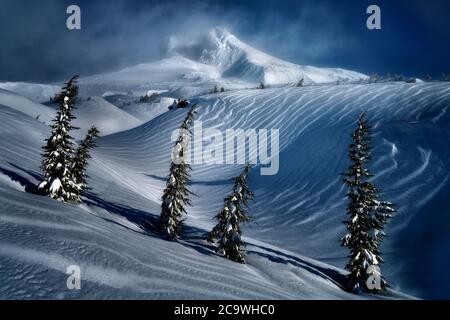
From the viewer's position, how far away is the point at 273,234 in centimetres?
2181

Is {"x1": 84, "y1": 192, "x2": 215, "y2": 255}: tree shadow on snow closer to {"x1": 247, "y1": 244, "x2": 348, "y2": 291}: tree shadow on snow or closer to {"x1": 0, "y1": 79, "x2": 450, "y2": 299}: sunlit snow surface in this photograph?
{"x1": 0, "y1": 79, "x2": 450, "y2": 299}: sunlit snow surface

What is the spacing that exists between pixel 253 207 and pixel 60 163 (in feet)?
56.1

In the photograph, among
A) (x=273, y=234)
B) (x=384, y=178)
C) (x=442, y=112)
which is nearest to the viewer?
(x=273, y=234)

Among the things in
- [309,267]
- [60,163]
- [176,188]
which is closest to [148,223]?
[176,188]

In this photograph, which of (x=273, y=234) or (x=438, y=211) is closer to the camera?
(x=438, y=211)

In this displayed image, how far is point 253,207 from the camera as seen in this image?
87.2 ft

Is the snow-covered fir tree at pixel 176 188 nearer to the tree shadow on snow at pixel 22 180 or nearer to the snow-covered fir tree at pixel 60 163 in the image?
the snow-covered fir tree at pixel 60 163

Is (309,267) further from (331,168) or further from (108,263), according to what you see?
(331,168)

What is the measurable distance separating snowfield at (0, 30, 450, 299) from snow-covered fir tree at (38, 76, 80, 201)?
715 millimetres

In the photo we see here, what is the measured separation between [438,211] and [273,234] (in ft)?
34.9

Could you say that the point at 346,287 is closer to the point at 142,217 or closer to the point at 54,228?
the point at 142,217

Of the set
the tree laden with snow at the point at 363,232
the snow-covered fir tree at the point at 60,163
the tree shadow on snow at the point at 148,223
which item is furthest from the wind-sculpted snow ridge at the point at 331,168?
the snow-covered fir tree at the point at 60,163

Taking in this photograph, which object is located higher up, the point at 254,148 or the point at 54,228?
the point at 254,148
